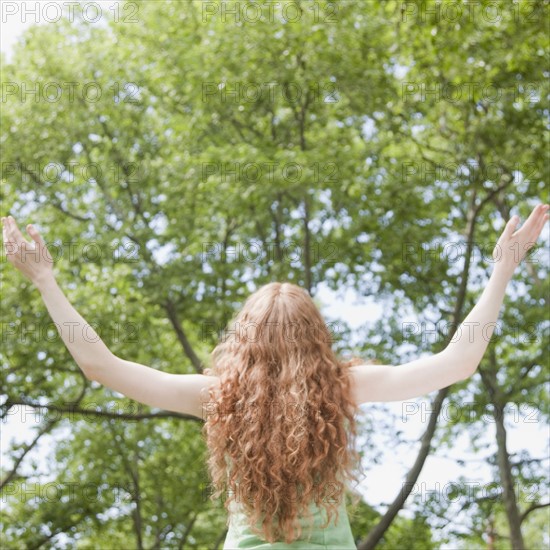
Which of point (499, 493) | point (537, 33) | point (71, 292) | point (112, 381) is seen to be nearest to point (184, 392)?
point (112, 381)

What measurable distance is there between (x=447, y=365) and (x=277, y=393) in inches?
22.1

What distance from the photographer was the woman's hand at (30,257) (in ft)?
9.04

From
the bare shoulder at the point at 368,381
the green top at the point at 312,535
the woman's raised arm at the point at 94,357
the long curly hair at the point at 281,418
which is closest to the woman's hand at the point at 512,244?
the bare shoulder at the point at 368,381

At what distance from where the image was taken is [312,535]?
2.59m

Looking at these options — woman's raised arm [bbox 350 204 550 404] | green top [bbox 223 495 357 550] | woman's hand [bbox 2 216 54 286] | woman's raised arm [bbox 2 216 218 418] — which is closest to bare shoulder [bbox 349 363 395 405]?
woman's raised arm [bbox 350 204 550 404]

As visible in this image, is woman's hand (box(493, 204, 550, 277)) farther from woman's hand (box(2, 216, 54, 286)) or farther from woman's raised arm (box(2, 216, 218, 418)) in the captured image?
woman's hand (box(2, 216, 54, 286))

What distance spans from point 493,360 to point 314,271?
11.7 ft

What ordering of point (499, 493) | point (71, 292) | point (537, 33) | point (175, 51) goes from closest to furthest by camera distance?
point (537, 33) → point (71, 292) → point (175, 51) → point (499, 493)

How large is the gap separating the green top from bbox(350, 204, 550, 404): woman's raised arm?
0.38 meters

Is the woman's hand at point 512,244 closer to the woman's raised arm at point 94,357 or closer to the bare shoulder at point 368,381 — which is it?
the bare shoulder at point 368,381

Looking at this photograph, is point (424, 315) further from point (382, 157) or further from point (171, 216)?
point (171, 216)

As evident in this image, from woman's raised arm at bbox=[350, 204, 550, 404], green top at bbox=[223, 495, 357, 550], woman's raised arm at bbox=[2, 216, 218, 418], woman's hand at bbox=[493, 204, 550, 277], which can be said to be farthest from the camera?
woman's hand at bbox=[493, 204, 550, 277]

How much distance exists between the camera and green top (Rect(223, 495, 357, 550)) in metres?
2.57

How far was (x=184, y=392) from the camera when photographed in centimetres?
277
